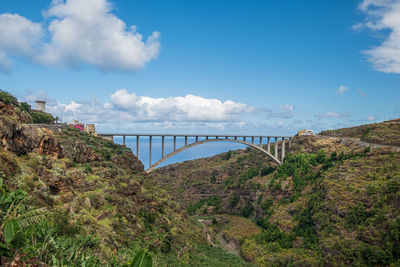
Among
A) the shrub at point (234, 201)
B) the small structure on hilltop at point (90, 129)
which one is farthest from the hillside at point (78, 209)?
the shrub at point (234, 201)

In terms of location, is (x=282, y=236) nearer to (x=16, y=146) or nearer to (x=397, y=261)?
(x=397, y=261)

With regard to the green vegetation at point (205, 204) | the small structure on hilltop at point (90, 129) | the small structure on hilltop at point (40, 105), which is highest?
the small structure on hilltop at point (40, 105)

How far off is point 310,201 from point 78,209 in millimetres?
31747

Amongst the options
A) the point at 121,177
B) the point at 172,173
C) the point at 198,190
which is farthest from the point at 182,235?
the point at 172,173

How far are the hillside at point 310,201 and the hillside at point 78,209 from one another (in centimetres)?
1053

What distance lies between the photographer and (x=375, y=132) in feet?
147

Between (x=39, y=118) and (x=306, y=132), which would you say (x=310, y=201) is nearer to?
(x=306, y=132)

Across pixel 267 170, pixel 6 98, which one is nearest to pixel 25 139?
pixel 6 98

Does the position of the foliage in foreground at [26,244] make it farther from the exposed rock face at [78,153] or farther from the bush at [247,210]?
the bush at [247,210]

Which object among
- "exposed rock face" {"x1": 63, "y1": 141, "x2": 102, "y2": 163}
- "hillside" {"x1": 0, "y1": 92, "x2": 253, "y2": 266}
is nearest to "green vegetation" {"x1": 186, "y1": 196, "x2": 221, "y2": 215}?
"hillside" {"x1": 0, "y1": 92, "x2": 253, "y2": 266}

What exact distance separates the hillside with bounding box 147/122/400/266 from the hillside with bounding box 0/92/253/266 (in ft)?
34.5

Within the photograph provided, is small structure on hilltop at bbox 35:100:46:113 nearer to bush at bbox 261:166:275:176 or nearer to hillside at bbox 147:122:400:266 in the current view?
hillside at bbox 147:122:400:266

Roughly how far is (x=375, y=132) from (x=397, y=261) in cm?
2905

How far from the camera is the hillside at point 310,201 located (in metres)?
25.3
